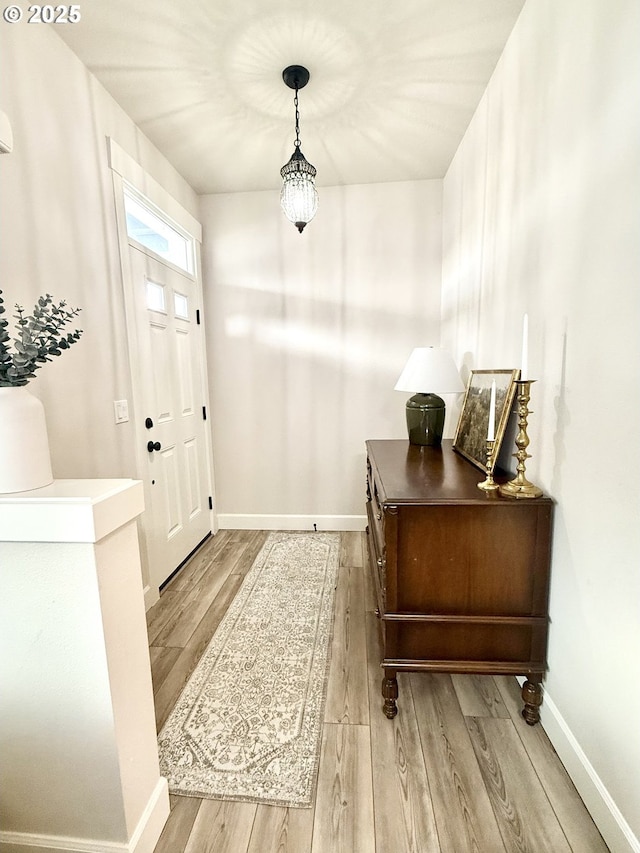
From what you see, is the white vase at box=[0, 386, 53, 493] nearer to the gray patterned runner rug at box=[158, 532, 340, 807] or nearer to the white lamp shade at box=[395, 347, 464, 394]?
the gray patterned runner rug at box=[158, 532, 340, 807]

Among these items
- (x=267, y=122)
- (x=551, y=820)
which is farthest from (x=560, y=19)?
(x=551, y=820)

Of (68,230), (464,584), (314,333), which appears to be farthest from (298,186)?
(464,584)

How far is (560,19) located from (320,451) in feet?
8.46

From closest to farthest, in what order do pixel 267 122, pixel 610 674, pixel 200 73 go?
pixel 610 674
pixel 200 73
pixel 267 122

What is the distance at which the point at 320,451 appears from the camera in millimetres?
3150

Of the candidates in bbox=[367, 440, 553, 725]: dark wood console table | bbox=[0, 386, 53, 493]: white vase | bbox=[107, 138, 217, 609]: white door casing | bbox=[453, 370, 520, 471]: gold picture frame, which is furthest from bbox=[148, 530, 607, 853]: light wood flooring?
bbox=[0, 386, 53, 493]: white vase

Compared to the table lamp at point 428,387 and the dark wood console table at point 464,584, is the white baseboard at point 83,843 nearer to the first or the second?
the dark wood console table at point 464,584

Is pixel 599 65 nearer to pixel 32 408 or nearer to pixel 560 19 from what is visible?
pixel 560 19

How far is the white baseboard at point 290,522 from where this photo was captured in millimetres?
3201

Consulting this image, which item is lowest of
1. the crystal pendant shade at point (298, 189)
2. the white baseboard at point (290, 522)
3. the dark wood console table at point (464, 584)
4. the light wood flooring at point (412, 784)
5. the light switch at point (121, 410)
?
the light wood flooring at point (412, 784)

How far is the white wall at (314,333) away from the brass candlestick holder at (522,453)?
1732 millimetres

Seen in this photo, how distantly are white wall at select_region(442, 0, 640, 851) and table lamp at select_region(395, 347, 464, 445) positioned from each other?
1.18 ft

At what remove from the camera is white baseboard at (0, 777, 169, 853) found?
3.20 feet

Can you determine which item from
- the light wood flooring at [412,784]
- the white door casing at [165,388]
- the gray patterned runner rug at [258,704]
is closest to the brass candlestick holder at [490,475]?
the light wood flooring at [412,784]
